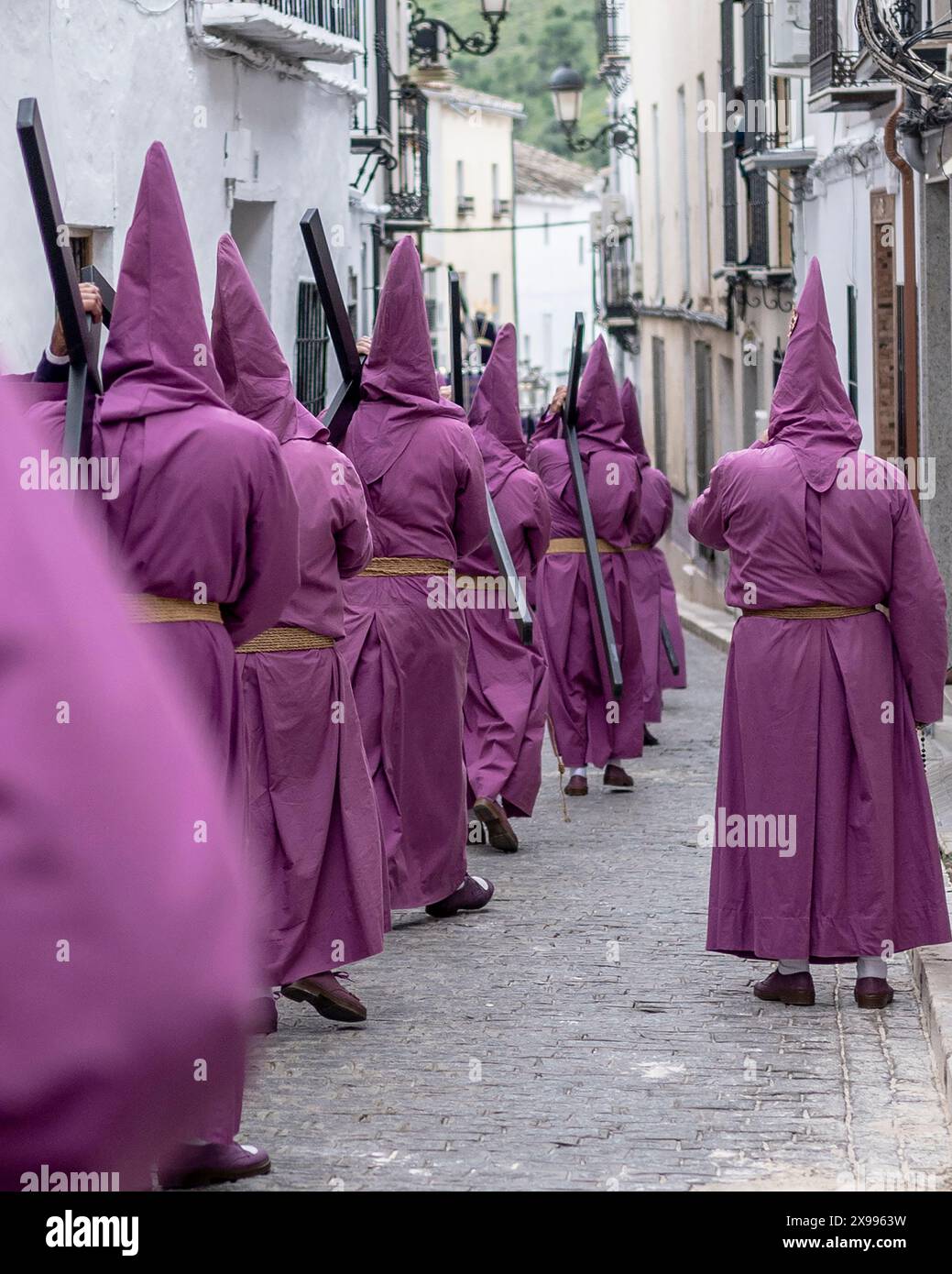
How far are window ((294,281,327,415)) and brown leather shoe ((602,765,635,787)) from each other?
5285 mm

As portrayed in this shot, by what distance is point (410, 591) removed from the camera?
292 inches

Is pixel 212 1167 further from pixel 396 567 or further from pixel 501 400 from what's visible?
pixel 501 400

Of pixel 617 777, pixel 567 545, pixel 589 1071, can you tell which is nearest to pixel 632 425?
pixel 567 545

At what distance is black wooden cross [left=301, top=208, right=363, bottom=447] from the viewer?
6.51 metres

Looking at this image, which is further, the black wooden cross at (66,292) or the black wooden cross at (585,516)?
the black wooden cross at (585,516)

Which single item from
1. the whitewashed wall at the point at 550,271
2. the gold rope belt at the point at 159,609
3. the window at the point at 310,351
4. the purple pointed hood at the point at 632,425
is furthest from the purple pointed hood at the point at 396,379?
the whitewashed wall at the point at 550,271

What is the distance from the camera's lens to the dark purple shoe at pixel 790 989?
6.30 m

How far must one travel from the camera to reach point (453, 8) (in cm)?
7369

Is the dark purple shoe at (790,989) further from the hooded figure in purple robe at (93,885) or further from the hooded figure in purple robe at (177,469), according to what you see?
the hooded figure in purple robe at (93,885)

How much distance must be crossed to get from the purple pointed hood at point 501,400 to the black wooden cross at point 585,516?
805 mm

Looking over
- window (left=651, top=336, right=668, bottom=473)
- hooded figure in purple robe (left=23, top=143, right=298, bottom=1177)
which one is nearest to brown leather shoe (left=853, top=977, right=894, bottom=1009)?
hooded figure in purple robe (left=23, top=143, right=298, bottom=1177)

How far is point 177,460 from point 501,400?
17.6 ft

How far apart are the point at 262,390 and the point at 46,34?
5.35m
